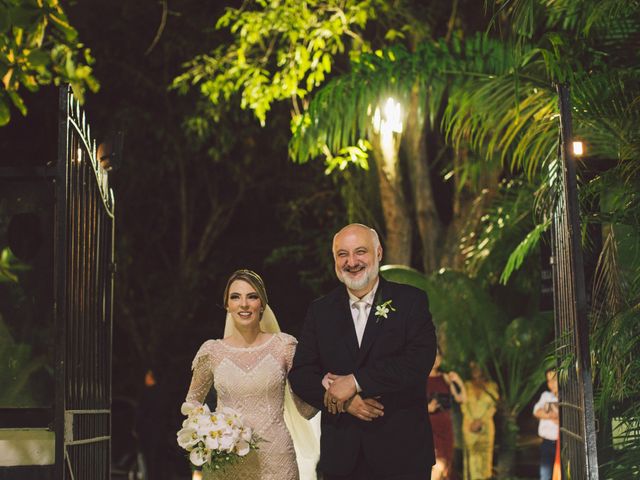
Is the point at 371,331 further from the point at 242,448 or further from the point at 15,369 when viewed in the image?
the point at 15,369

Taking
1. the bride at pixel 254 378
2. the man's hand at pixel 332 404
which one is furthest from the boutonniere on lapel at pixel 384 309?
the bride at pixel 254 378

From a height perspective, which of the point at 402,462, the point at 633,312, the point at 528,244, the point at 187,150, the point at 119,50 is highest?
the point at 119,50

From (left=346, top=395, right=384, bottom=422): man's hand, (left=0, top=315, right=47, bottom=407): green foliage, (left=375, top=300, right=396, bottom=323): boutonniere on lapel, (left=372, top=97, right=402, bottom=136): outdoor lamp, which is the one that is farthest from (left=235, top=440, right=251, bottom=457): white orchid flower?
(left=372, top=97, right=402, bottom=136): outdoor lamp

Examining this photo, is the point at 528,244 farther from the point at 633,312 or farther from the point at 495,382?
the point at 495,382

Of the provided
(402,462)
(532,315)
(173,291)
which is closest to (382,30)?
(532,315)

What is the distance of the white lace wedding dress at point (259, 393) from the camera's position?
6.89 m

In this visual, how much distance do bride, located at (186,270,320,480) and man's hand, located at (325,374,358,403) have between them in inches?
37.9

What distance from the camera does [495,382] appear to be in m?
15.6

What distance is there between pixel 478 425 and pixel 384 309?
863 centimetres

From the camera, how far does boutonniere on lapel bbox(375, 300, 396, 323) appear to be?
19.5 ft

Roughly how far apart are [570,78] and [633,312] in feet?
6.50

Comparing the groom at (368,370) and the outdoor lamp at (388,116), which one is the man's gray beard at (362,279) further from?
the outdoor lamp at (388,116)

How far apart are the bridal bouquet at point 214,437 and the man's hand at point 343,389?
37.9 inches

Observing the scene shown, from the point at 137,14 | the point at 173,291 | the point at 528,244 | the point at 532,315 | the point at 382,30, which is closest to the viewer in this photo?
the point at 528,244
